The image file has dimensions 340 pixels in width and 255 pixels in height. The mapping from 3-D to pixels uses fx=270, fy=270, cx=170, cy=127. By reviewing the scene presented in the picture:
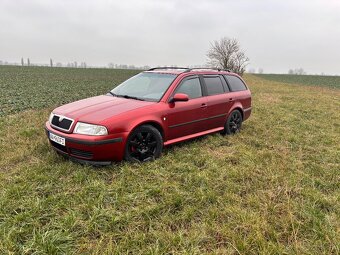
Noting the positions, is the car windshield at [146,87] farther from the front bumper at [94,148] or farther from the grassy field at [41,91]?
the grassy field at [41,91]

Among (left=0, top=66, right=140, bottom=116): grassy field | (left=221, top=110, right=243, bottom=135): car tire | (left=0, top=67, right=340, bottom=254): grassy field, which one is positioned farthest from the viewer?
(left=0, top=66, right=140, bottom=116): grassy field

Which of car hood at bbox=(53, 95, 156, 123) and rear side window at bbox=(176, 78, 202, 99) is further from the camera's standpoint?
rear side window at bbox=(176, 78, 202, 99)

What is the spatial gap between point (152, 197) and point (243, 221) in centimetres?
111

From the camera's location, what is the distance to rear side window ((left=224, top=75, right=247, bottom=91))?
6270 mm

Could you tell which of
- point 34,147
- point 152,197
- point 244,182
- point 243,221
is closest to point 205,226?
point 243,221

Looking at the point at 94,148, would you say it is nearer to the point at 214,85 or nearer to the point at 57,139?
the point at 57,139

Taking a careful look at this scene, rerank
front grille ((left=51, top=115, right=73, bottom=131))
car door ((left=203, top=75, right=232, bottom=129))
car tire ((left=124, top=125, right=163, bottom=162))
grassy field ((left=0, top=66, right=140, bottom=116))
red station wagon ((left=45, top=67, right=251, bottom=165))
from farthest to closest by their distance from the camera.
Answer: grassy field ((left=0, top=66, right=140, bottom=116)), car door ((left=203, top=75, right=232, bottom=129)), car tire ((left=124, top=125, right=163, bottom=162)), front grille ((left=51, top=115, right=73, bottom=131)), red station wagon ((left=45, top=67, right=251, bottom=165))

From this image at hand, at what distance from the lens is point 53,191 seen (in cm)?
338

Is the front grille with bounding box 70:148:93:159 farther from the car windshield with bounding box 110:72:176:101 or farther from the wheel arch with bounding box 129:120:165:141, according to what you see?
the car windshield with bounding box 110:72:176:101

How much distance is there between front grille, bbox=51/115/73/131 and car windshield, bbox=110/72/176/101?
1.19 metres

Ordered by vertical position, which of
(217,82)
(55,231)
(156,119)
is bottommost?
(55,231)

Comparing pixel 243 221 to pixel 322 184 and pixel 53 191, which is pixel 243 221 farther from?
pixel 53 191

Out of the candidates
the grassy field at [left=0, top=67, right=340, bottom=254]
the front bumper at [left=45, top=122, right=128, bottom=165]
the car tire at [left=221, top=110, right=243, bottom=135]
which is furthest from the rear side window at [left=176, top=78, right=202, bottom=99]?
the front bumper at [left=45, top=122, right=128, bottom=165]

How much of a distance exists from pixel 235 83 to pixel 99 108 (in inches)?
139
